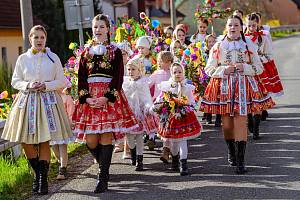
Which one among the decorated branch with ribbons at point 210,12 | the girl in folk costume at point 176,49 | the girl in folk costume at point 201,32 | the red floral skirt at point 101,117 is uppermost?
the decorated branch with ribbons at point 210,12

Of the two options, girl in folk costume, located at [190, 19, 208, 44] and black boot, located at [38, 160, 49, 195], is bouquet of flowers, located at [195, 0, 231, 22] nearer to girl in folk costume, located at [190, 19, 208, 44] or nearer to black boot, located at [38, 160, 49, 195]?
girl in folk costume, located at [190, 19, 208, 44]

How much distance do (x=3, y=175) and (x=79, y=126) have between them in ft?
5.26

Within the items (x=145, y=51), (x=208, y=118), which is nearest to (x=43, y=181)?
(x=145, y=51)

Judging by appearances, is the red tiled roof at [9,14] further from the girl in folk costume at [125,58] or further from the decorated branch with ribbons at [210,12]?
the girl in folk costume at [125,58]

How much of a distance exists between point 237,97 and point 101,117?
1.79m

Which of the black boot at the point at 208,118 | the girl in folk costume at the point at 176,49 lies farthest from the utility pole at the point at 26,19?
the black boot at the point at 208,118

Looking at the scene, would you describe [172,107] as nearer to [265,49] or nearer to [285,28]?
[265,49]

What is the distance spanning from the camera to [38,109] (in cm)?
784

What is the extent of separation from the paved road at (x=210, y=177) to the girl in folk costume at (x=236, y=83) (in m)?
0.47

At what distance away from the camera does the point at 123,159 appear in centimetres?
997

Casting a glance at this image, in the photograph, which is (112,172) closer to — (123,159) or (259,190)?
(123,159)

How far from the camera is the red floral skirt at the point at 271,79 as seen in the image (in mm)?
12641

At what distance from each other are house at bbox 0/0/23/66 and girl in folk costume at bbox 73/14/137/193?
16529 millimetres

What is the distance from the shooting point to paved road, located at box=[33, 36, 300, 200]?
24.4ft
